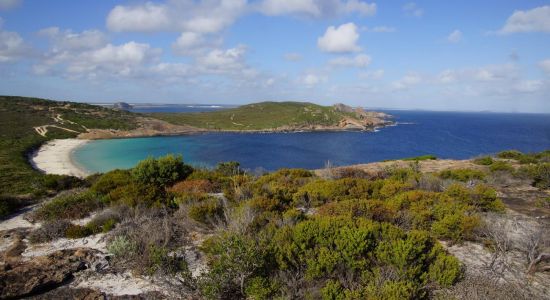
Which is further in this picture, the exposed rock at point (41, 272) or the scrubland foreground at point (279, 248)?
the exposed rock at point (41, 272)

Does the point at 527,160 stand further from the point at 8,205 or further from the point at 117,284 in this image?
the point at 8,205

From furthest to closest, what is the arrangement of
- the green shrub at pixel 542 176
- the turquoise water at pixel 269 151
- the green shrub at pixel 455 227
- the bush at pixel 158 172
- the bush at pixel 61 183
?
1. the turquoise water at pixel 269 151
2. the bush at pixel 61 183
3. the green shrub at pixel 542 176
4. the bush at pixel 158 172
5. the green shrub at pixel 455 227

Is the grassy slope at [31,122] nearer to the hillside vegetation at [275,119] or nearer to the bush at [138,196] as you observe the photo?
the hillside vegetation at [275,119]

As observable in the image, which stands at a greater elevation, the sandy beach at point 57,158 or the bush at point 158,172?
the bush at point 158,172

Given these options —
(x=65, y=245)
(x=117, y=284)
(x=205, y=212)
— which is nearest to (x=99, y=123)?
(x=65, y=245)

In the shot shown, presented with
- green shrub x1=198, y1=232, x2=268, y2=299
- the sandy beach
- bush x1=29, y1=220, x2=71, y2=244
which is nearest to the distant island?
the sandy beach

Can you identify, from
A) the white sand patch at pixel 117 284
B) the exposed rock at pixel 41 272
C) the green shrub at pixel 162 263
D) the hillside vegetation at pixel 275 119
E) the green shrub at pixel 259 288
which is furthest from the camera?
the hillside vegetation at pixel 275 119

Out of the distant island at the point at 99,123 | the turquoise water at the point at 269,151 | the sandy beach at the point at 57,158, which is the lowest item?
the turquoise water at the point at 269,151

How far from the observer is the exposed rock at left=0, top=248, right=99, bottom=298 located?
6328 millimetres

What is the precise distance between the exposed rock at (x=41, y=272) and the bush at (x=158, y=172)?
7.74 metres

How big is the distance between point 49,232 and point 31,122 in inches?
3596

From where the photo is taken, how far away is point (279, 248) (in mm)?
6703

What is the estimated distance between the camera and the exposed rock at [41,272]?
6328 millimetres

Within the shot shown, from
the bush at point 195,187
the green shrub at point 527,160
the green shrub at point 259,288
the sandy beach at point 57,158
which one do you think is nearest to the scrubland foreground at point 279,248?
the green shrub at point 259,288
